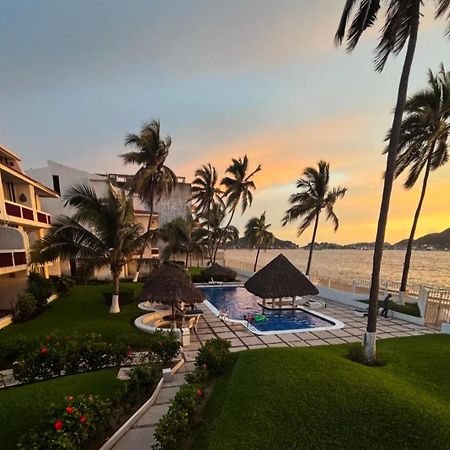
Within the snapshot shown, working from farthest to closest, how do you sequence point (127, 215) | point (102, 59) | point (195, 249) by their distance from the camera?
point (195, 249), point (127, 215), point (102, 59)

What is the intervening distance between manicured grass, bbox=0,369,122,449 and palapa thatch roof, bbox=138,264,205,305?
3.65m

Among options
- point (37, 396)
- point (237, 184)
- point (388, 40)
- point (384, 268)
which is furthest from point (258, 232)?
point (384, 268)

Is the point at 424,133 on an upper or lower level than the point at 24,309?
upper

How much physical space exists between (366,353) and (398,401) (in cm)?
253

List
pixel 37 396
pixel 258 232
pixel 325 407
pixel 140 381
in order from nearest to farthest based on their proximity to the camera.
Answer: pixel 325 407
pixel 37 396
pixel 140 381
pixel 258 232

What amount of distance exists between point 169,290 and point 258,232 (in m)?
18.4

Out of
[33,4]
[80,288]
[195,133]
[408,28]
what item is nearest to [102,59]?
[33,4]

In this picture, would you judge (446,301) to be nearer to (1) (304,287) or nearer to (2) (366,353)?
(1) (304,287)

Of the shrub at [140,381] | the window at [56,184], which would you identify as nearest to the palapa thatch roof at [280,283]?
the shrub at [140,381]

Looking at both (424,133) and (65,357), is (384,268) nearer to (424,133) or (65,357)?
(424,133)

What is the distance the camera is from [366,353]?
7184mm

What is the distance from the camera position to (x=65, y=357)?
6953mm

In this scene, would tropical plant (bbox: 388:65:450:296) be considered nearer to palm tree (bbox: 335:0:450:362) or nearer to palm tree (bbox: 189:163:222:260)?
palm tree (bbox: 335:0:450:362)

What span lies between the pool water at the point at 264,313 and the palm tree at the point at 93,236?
6528 mm
